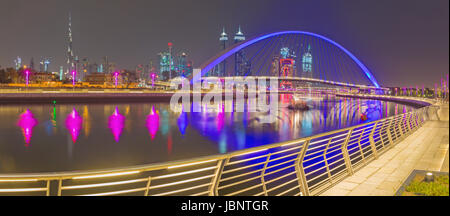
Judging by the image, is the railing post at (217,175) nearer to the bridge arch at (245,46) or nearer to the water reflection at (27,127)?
the water reflection at (27,127)

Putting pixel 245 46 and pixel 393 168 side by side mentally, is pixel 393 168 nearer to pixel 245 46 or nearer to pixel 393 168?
pixel 393 168

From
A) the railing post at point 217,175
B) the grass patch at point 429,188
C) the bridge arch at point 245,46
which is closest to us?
the railing post at point 217,175

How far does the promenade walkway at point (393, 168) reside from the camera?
4.86 metres

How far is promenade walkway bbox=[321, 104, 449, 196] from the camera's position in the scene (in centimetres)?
486

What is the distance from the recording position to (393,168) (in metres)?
6.30

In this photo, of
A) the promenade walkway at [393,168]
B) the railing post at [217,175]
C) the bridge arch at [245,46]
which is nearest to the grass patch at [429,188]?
the promenade walkway at [393,168]

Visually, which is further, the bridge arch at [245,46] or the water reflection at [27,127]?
the bridge arch at [245,46]

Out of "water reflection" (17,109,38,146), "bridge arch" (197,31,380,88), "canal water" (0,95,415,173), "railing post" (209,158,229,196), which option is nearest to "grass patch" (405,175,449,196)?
"railing post" (209,158,229,196)
